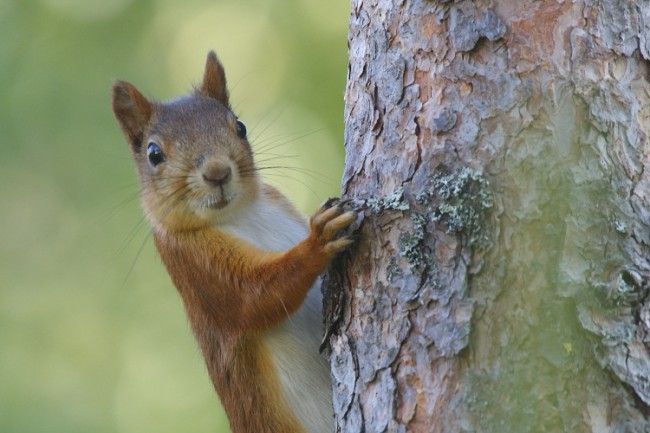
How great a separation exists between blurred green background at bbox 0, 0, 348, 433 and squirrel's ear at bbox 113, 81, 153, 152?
8.29 feet

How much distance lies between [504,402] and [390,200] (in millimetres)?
537

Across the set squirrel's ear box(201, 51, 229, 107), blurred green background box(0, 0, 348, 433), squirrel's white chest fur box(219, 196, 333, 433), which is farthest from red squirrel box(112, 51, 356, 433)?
blurred green background box(0, 0, 348, 433)

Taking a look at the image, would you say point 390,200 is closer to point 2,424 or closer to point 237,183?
point 237,183

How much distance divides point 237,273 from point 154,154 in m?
0.58

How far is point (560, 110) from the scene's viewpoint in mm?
2074

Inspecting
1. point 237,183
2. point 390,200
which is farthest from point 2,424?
point 390,200

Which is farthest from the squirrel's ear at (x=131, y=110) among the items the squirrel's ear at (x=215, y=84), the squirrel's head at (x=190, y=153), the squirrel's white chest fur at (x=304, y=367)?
the squirrel's white chest fur at (x=304, y=367)

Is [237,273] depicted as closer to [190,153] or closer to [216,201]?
[216,201]

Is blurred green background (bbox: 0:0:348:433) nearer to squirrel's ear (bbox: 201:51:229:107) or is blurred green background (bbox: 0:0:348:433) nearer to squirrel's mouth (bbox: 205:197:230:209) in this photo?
squirrel's ear (bbox: 201:51:229:107)

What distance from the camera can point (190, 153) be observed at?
2.99 meters

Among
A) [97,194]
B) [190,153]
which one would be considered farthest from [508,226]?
[97,194]

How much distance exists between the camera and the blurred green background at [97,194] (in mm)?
6023

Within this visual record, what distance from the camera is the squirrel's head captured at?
114 inches

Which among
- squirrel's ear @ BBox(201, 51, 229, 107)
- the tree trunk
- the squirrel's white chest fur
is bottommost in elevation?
the squirrel's white chest fur
